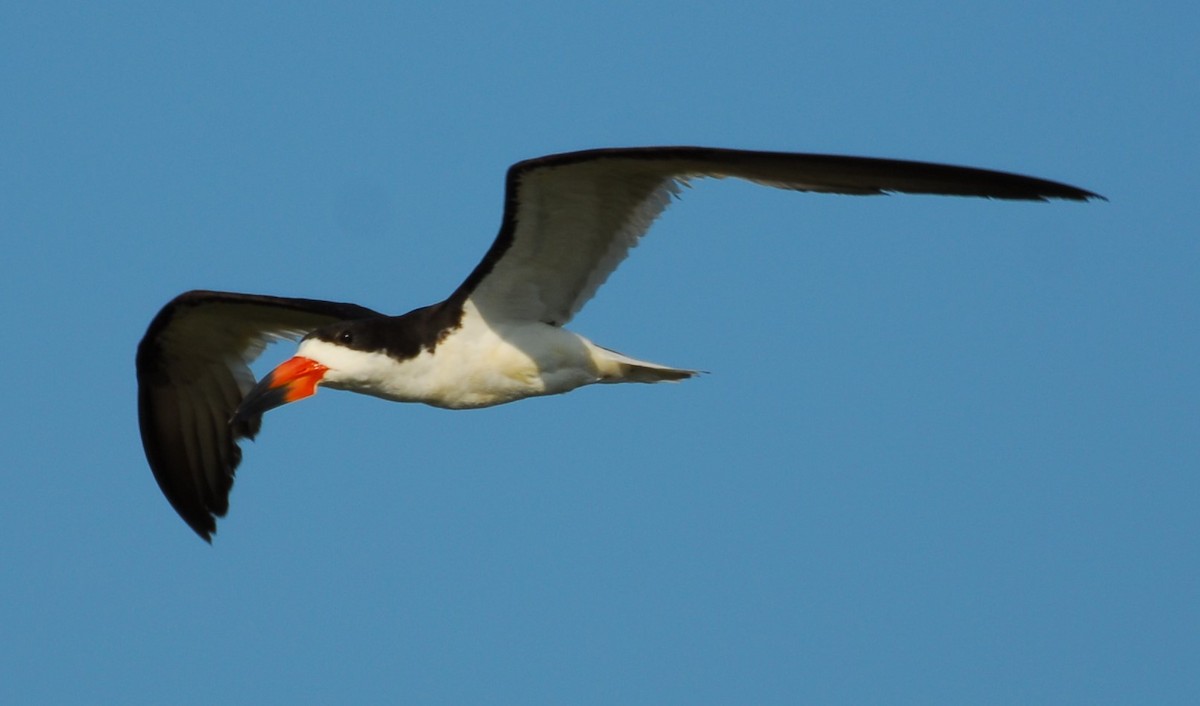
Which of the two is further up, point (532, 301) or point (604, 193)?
point (604, 193)

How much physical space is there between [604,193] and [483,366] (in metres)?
1.32

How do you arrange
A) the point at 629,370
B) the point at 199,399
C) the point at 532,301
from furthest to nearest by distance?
the point at 199,399
the point at 629,370
the point at 532,301

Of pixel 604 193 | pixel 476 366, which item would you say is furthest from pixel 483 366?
pixel 604 193

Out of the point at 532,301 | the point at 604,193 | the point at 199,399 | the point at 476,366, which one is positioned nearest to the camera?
the point at 604,193

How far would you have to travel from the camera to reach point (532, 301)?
9.02 metres

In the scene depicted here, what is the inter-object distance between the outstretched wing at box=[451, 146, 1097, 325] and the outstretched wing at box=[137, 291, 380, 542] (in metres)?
2.34

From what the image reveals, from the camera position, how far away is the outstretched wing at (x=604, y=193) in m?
6.70

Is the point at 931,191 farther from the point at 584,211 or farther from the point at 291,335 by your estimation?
the point at 291,335

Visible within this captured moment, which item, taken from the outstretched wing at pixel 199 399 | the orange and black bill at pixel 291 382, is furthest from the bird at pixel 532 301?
the outstretched wing at pixel 199 399

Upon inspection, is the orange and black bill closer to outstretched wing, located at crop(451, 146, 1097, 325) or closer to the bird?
the bird

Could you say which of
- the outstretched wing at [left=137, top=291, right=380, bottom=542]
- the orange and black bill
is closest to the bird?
the orange and black bill

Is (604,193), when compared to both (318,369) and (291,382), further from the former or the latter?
(291,382)

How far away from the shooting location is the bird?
23.1ft

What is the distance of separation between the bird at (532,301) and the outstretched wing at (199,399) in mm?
154
